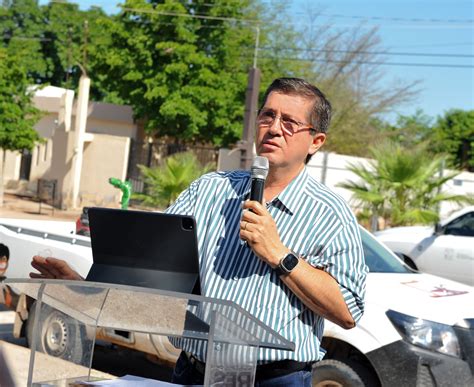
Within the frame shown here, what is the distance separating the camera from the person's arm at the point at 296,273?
249cm

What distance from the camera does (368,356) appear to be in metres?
5.58

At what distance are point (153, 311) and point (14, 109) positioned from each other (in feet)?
83.0

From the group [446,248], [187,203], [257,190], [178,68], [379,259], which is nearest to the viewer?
[257,190]

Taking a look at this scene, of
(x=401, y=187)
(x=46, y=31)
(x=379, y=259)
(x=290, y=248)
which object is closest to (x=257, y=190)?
(x=290, y=248)

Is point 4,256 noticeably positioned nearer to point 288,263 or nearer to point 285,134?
point 285,134

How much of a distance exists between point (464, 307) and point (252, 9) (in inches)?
1279

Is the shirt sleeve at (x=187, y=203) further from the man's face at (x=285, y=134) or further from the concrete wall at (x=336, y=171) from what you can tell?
the concrete wall at (x=336, y=171)

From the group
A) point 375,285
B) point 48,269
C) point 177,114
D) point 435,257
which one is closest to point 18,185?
point 177,114

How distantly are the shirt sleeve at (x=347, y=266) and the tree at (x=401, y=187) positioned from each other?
1336cm

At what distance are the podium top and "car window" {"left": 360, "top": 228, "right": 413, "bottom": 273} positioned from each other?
4.46 m

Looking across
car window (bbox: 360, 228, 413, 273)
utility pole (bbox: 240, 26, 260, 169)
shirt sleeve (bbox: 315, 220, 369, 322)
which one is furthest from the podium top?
utility pole (bbox: 240, 26, 260, 169)

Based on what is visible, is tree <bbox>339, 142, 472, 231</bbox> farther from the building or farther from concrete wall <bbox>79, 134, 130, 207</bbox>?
concrete wall <bbox>79, 134, 130, 207</bbox>

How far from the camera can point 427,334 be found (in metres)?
5.52

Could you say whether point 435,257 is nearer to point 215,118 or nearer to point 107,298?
point 107,298
